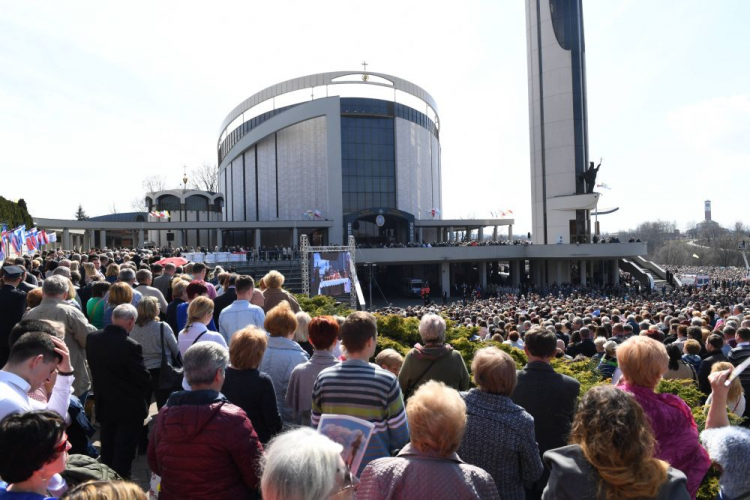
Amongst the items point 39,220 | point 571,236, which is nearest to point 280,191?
point 39,220

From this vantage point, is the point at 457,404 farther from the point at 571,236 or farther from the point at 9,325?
the point at 571,236

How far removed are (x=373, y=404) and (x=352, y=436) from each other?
1.74ft

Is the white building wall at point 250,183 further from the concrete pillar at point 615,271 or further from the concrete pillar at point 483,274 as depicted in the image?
the concrete pillar at point 615,271

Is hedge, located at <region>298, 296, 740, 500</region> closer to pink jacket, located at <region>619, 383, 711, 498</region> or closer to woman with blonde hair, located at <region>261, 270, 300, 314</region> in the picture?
pink jacket, located at <region>619, 383, 711, 498</region>

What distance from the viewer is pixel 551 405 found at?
3.74 metres

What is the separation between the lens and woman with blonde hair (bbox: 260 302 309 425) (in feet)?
14.6

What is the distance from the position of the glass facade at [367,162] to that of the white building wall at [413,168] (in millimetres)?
807

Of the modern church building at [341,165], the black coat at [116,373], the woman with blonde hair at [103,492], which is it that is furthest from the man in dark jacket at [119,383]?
the modern church building at [341,165]

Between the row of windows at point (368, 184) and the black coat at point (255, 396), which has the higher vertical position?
the row of windows at point (368, 184)

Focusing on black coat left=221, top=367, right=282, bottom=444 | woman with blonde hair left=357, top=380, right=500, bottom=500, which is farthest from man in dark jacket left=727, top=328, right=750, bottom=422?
black coat left=221, top=367, right=282, bottom=444

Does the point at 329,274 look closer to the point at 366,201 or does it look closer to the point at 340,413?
the point at 340,413

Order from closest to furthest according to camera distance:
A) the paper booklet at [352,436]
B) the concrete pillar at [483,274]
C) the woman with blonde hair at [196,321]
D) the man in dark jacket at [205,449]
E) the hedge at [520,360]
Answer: the paper booklet at [352,436]
the man in dark jacket at [205,449]
the hedge at [520,360]
the woman with blonde hair at [196,321]
the concrete pillar at [483,274]

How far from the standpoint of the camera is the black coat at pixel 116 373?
15.3 feet

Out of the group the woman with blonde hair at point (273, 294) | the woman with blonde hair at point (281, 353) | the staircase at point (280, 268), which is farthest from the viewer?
the staircase at point (280, 268)
